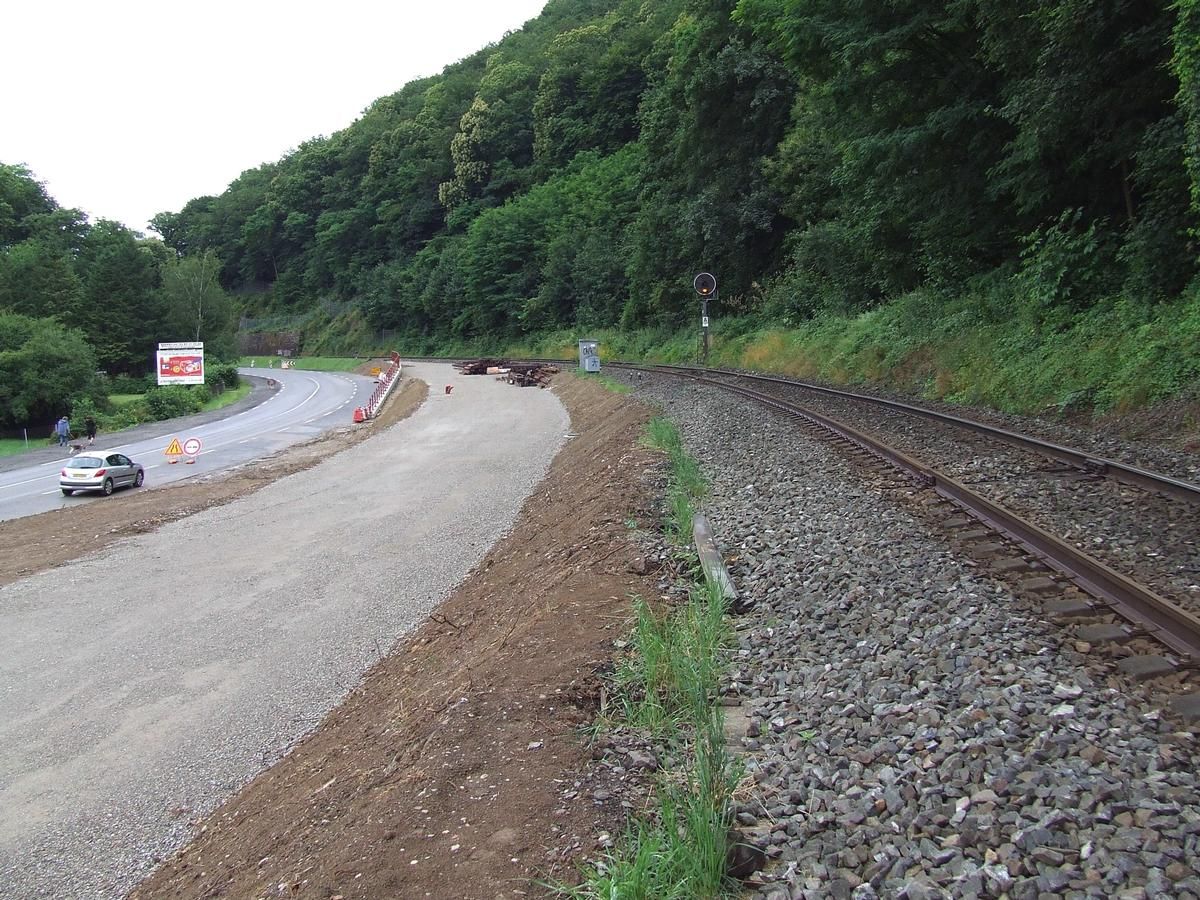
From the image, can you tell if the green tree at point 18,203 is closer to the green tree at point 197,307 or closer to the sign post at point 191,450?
the green tree at point 197,307

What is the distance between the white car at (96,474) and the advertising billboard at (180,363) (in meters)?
31.0

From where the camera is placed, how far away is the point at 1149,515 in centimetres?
727

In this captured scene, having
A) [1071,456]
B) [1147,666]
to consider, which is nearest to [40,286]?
[1071,456]

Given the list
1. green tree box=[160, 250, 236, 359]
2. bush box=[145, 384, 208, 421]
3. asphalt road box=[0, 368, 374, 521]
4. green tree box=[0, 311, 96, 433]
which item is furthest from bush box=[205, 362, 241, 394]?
green tree box=[0, 311, 96, 433]

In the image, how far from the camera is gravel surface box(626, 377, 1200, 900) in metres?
3.01

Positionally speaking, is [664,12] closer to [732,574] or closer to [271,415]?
[271,415]

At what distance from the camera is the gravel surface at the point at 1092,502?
6.01 m

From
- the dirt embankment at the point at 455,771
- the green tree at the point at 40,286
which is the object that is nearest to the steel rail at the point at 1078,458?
the dirt embankment at the point at 455,771

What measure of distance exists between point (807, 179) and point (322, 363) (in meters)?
63.1

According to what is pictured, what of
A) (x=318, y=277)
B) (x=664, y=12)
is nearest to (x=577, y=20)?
(x=664, y=12)

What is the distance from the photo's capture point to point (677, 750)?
4.39m

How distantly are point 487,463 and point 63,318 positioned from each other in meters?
55.3

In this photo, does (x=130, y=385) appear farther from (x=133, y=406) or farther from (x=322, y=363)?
(x=322, y=363)

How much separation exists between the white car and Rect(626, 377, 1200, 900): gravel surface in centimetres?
2360
